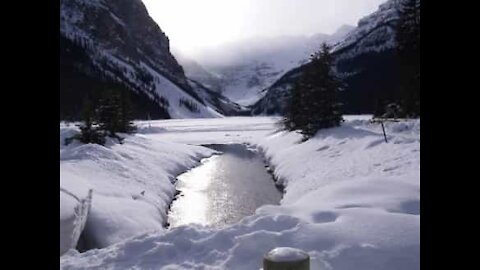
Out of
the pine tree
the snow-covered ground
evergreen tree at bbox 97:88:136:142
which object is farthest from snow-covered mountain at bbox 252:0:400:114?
the snow-covered ground

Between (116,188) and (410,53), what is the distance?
23800 millimetres

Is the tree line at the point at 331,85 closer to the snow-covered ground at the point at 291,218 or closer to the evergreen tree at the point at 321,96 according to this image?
the evergreen tree at the point at 321,96

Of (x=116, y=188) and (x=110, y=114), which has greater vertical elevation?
(x=110, y=114)

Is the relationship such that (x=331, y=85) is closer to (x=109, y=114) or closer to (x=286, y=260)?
(x=109, y=114)

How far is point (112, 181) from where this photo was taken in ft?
68.1

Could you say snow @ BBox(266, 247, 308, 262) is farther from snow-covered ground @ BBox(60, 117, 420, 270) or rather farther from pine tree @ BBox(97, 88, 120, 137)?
pine tree @ BBox(97, 88, 120, 137)

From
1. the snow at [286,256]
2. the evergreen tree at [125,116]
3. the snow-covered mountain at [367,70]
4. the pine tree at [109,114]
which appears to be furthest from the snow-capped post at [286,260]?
the snow-covered mountain at [367,70]

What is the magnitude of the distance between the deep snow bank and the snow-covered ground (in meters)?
0.06

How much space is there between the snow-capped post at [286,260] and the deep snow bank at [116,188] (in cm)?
742

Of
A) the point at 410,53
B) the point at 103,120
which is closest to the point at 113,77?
the point at 103,120

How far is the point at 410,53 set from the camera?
33.5 m

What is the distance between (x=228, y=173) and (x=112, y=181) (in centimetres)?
1141
